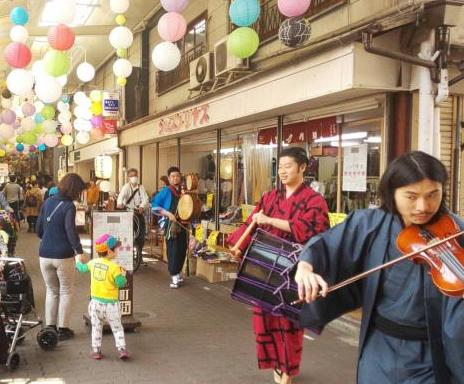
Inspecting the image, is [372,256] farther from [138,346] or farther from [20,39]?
[20,39]

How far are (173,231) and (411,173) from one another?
7.27 metres

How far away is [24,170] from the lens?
41281mm

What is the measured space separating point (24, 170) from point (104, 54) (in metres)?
25.3

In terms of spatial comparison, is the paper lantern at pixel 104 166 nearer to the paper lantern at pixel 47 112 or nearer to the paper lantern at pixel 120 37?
the paper lantern at pixel 47 112

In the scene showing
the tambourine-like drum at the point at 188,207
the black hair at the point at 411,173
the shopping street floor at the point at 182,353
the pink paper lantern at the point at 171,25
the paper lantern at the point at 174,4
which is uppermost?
the paper lantern at the point at 174,4

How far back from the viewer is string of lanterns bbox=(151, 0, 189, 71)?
7375 mm

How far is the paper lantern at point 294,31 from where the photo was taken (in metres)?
6.55

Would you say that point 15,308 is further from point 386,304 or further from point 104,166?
point 104,166

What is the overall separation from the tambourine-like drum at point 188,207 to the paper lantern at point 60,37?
321 cm

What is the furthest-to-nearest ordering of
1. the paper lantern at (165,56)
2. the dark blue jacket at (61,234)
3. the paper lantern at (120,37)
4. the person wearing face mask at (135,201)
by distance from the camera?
the person wearing face mask at (135,201)
the paper lantern at (120,37)
the paper lantern at (165,56)
the dark blue jacket at (61,234)

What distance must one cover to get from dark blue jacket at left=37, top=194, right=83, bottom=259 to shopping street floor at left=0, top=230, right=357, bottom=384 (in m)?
1.03

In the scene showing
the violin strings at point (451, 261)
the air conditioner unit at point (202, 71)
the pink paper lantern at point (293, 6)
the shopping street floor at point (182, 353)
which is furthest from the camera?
the air conditioner unit at point (202, 71)

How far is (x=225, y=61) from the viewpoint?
9508mm

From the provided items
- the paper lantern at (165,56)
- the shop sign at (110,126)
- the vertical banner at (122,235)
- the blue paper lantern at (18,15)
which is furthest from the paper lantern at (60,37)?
the shop sign at (110,126)
